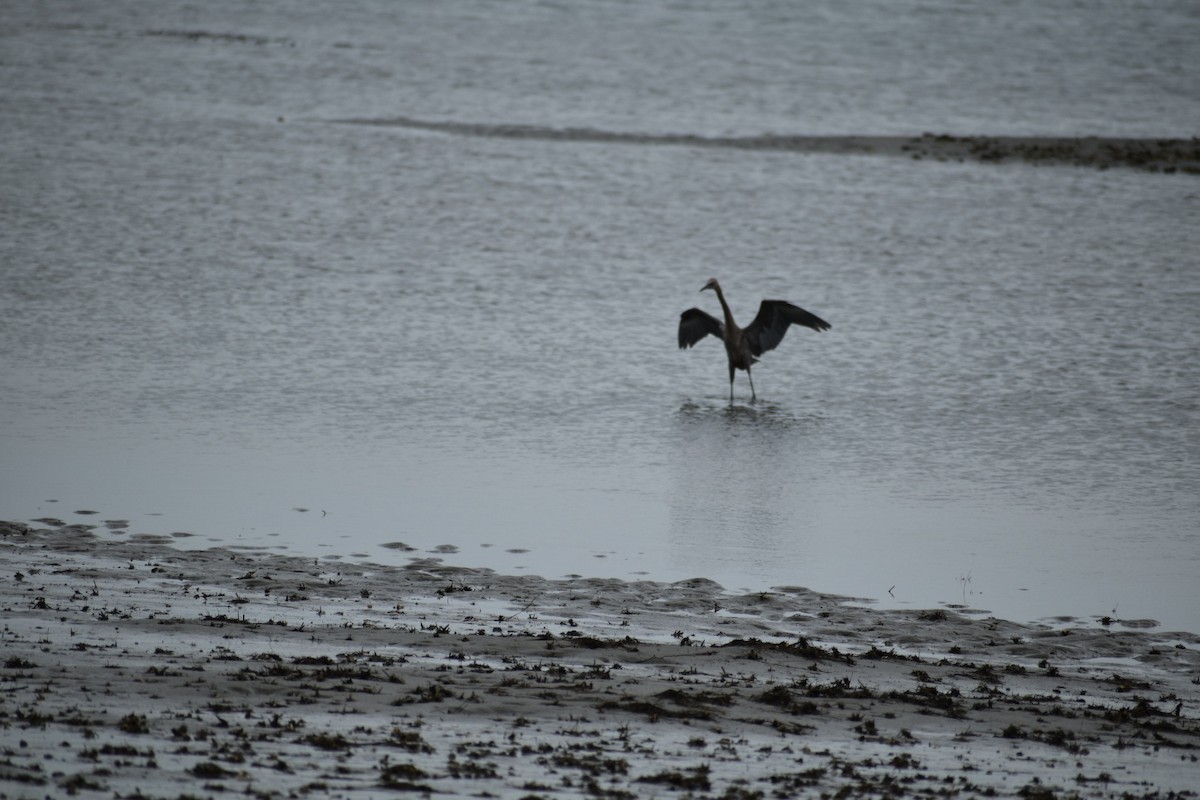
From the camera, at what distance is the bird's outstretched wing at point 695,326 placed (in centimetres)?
1369

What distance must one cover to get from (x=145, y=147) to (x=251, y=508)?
1540 centimetres

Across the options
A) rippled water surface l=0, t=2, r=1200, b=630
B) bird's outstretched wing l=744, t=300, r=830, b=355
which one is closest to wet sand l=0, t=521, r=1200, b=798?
rippled water surface l=0, t=2, r=1200, b=630

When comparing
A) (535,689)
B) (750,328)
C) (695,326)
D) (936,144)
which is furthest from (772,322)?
(936,144)

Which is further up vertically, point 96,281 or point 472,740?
point 96,281

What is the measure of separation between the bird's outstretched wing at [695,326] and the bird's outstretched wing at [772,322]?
1.10 feet

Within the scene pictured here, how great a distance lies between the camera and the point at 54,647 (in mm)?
6074

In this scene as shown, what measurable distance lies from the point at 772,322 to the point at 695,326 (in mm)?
705

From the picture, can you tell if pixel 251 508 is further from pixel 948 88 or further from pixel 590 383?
pixel 948 88

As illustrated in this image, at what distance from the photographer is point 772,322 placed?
13703mm

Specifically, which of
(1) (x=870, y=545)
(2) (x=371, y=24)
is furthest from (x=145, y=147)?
(1) (x=870, y=545)

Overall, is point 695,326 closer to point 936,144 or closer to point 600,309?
point 600,309

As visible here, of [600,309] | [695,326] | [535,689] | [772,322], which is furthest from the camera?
[600,309]

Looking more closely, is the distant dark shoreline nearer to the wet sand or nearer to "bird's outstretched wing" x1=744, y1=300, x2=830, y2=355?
"bird's outstretched wing" x1=744, y1=300, x2=830, y2=355

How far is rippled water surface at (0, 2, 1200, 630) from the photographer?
905 centimetres
